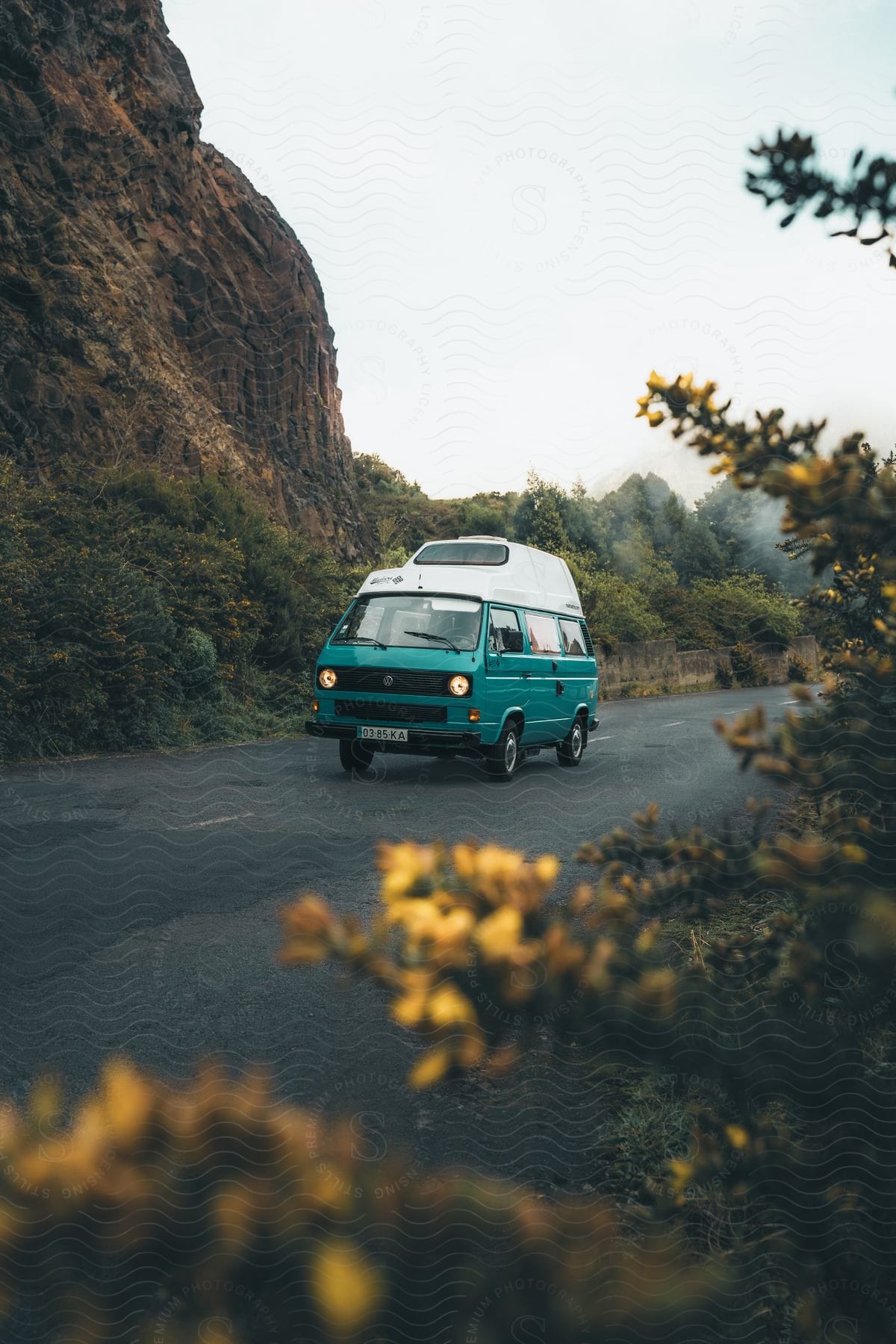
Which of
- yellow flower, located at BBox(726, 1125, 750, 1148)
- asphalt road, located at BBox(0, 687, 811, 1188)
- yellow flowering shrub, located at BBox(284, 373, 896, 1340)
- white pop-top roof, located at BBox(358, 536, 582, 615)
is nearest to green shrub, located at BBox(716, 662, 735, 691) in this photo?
asphalt road, located at BBox(0, 687, 811, 1188)

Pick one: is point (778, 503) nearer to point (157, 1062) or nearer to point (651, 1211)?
point (651, 1211)

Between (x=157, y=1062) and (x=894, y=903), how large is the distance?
9.16 feet

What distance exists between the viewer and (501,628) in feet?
38.3

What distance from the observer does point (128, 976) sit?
173 inches

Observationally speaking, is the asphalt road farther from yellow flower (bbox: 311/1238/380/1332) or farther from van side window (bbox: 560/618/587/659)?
van side window (bbox: 560/618/587/659)

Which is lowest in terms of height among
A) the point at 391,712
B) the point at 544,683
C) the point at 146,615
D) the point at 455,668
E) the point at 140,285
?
the point at 391,712

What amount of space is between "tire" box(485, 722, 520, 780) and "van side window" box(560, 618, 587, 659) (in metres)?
2.59

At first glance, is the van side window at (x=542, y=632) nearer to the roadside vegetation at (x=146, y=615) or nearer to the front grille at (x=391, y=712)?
the front grille at (x=391, y=712)

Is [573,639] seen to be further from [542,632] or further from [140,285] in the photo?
[140,285]

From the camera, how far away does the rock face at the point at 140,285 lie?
73.6ft

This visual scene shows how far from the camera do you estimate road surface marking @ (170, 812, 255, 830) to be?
25.0 ft

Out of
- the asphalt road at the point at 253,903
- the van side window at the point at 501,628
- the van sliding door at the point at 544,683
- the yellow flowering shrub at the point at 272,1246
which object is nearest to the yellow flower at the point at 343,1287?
the yellow flowering shrub at the point at 272,1246

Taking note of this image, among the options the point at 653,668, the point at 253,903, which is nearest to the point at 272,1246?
the point at 253,903

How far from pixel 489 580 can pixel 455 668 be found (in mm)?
2035
